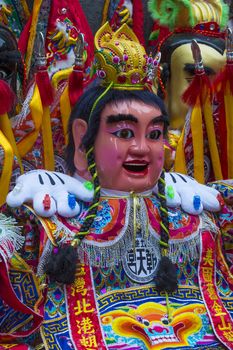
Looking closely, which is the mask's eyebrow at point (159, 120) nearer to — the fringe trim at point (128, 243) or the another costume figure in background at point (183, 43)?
the fringe trim at point (128, 243)

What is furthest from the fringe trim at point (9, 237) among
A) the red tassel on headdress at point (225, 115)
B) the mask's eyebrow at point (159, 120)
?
the red tassel on headdress at point (225, 115)

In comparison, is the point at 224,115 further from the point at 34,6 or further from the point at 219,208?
the point at 34,6

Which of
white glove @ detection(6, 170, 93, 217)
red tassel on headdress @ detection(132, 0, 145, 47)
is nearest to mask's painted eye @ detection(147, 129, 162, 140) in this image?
white glove @ detection(6, 170, 93, 217)

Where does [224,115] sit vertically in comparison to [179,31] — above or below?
below

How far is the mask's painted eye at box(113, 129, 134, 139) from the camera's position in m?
2.57

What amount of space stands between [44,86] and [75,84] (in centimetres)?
13

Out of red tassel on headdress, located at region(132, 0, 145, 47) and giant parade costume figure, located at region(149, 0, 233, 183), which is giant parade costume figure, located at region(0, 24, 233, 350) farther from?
red tassel on headdress, located at region(132, 0, 145, 47)

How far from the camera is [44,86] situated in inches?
121

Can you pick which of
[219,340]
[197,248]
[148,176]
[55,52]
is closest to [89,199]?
[148,176]

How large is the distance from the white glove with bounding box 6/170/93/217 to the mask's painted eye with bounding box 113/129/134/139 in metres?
0.20

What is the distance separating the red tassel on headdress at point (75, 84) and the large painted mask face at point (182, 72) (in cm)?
78

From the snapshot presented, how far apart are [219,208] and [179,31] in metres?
1.49

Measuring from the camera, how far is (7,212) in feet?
8.54

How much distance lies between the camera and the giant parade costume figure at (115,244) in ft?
7.97
